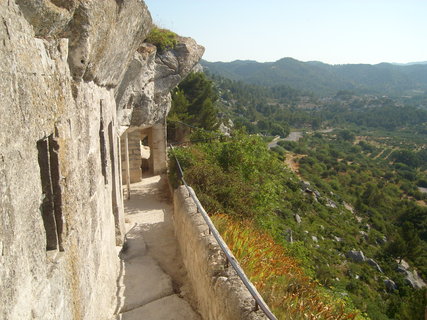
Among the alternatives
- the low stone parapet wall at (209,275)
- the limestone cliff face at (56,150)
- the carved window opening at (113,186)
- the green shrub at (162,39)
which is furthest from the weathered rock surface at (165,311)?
the green shrub at (162,39)

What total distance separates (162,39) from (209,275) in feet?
28.4

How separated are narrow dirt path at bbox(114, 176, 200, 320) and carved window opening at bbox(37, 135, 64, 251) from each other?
2.70 metres

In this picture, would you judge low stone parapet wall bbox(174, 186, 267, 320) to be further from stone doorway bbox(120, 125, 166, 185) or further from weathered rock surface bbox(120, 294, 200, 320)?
stone doorway bbox(120, 125, 166, 185)

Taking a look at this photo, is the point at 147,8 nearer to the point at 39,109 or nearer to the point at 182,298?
the point at 39,109

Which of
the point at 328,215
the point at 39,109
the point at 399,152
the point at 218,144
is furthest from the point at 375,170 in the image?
the point at 39,109

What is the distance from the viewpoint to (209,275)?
13.1 feet

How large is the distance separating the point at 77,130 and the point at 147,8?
237cm

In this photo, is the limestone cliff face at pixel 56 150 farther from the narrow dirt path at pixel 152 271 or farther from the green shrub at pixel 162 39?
the green shrub at pixel 162 39

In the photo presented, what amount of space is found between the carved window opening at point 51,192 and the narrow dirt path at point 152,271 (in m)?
2.70

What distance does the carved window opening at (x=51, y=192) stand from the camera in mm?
2254

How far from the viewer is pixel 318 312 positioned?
3.42m

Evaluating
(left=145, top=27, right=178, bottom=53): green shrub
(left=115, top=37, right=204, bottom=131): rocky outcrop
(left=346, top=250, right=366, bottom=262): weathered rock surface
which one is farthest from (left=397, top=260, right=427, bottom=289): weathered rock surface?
(left=145, top=27, right=178, bottom=53): green shrub

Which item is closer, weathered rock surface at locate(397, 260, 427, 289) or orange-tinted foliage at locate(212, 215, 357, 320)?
orange-tinted foliage at locate(212, 215, 357, 320)

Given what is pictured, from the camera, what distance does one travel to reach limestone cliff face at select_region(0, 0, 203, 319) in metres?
1.71
